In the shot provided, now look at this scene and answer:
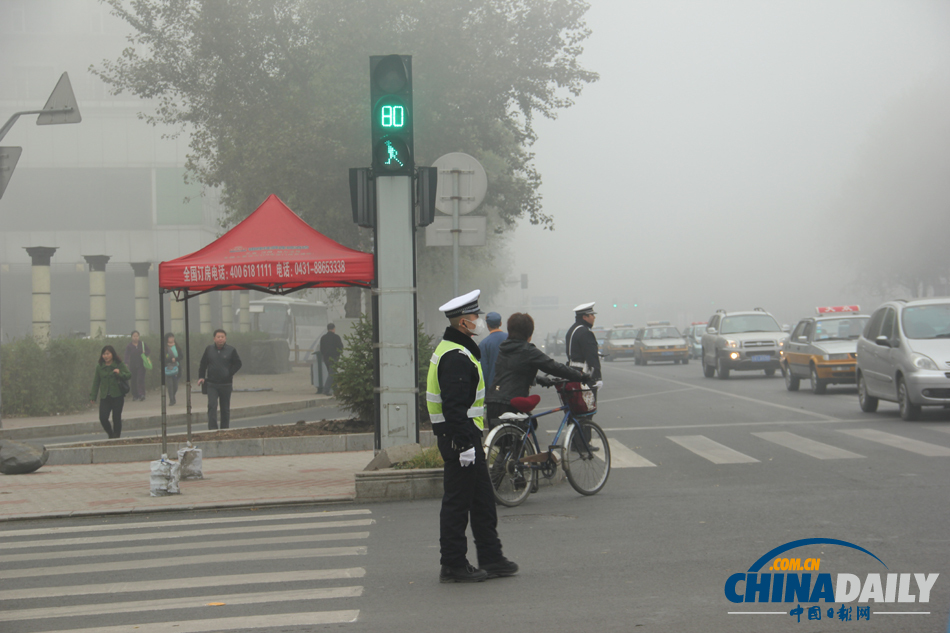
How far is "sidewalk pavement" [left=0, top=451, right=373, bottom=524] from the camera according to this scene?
961 cm

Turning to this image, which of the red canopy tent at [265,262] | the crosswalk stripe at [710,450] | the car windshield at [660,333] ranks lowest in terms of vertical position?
the crosswalk stripe at [710,450]

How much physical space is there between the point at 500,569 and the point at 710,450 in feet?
22.2

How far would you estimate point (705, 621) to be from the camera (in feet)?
16.5

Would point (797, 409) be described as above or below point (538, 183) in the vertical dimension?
below

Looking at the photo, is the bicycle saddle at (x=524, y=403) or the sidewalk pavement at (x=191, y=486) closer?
the bicycle saddle at (x=524, y=403)

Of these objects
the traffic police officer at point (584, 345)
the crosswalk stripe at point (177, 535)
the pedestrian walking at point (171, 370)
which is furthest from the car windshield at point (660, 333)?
the crosswalk stripe at point (177, 535)

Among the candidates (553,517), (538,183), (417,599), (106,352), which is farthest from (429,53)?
(417,599)

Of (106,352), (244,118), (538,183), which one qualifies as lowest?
(106,352)

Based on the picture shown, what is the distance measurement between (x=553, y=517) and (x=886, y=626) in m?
3.72

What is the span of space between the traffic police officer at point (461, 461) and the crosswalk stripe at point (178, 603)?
2.17 feet

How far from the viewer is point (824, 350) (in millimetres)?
20359

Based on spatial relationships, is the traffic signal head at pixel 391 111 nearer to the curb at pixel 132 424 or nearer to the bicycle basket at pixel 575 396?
the bicycle basket at pixel 575 396

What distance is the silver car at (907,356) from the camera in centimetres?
1398

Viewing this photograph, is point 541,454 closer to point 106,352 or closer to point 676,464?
point 676,464
